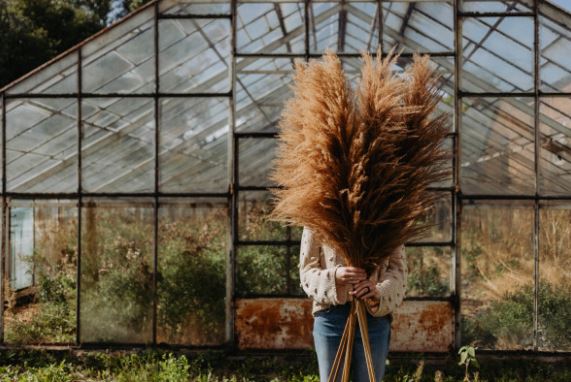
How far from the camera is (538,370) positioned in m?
4.66

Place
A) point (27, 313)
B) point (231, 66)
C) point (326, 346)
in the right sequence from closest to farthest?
1. point (326, 346)
2. point (231, 66)
3. point (27, 313)

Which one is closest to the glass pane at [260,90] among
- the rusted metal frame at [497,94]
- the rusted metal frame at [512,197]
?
the rusted metal frame at [497,94]

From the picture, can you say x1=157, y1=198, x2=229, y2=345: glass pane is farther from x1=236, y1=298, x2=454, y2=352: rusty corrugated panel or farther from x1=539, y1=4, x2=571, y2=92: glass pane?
x1=539, y1=4, x2=571, y2=92: glass pane

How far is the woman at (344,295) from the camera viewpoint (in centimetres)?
230

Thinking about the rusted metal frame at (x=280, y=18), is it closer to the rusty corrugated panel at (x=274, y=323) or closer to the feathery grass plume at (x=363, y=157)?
the rusty corrugated panel at (x=274, y=323)

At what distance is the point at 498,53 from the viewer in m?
4.78

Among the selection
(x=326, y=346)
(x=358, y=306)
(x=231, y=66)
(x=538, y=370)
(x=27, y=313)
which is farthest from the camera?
(x=27, y=313)

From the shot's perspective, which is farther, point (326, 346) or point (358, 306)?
point (326, 346)

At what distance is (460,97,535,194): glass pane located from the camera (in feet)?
15.8

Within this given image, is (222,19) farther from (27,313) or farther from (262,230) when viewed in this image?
(27,313)

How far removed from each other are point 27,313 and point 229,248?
203 cm

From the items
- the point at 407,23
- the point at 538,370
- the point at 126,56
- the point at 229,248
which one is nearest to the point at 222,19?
the point at 126,56

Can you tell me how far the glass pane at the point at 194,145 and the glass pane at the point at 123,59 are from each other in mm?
301

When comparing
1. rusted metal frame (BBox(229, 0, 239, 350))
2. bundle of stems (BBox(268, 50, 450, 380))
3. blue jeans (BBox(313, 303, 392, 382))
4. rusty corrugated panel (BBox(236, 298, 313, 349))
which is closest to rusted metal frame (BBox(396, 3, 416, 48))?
rusted metal frame (BBox(229, 0, 239, 350))
